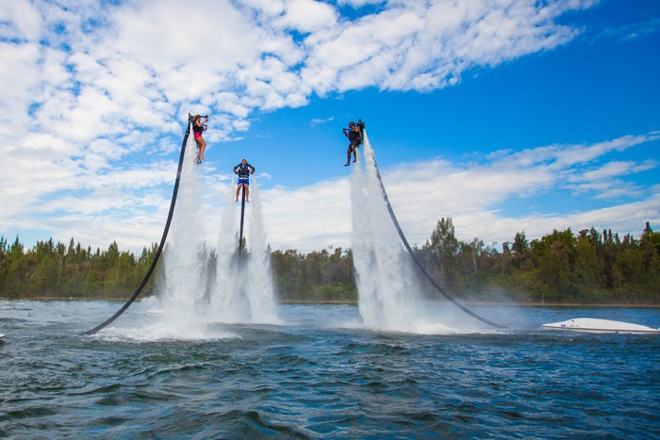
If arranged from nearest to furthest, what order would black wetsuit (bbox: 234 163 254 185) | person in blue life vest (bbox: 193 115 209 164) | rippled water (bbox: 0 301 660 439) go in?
1. rippled water (bbox: 0 301 660 439)
2. person in blue life vest (bbox: 193 115 209 164)
3. black wetsuit (bbox: 234 163 254 185)

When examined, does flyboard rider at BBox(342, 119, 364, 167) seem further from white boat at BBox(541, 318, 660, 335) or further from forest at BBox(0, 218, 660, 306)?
forest at BBox(0, 218, 660, 306)

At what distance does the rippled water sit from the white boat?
7.61 m

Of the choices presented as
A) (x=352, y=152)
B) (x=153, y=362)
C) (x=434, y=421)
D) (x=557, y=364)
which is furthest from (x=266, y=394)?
(x=352, y=152)

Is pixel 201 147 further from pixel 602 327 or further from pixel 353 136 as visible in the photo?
pixel 602 327

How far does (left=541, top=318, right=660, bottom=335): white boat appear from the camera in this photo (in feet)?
96.4

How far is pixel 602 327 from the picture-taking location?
98.0 feet

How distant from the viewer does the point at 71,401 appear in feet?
35.9

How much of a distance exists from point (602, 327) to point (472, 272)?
93822 mm

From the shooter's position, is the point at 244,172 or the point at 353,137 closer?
the point at 353,137

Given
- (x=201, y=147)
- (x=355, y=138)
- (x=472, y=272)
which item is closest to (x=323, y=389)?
(x=201, y=147)

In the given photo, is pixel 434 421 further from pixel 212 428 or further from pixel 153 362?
pixel 153 362

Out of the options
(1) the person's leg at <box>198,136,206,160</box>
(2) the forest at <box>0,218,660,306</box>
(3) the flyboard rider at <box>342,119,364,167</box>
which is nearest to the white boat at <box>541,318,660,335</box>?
(3) the flyboard rider at <box>342,119,364,167</box>

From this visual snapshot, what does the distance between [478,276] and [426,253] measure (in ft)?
49.4

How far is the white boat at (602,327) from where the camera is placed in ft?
A: 96.4
